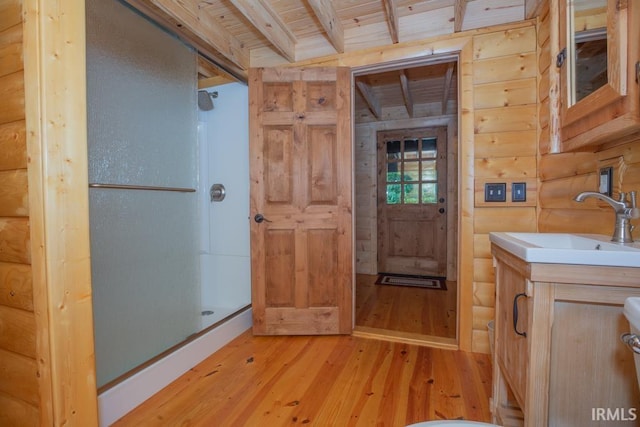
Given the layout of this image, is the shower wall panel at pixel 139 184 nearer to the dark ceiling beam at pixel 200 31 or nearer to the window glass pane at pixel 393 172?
the dark ceiling beam at pixel 200 31

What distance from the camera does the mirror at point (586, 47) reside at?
1.00m

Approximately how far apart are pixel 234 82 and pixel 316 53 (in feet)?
2.61

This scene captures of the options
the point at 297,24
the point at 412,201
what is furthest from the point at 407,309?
the point at 297,24

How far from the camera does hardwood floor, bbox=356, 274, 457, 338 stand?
233 centimetres

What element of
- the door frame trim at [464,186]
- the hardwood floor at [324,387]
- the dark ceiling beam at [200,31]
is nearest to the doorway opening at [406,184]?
the door frame trim at [464,186]

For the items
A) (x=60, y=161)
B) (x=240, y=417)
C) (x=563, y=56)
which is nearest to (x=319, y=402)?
(x=240, y=417)

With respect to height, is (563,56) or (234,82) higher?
(234,82)

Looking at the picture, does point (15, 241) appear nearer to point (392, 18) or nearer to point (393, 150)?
point (392, 18)

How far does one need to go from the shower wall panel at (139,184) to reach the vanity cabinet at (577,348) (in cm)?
175

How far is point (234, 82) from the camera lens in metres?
2.59

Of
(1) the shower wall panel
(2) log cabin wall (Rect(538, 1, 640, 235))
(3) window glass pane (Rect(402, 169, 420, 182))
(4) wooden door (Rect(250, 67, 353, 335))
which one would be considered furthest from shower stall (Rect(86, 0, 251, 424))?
(3) window glass pane (Rect(402, 169, 420, 182))

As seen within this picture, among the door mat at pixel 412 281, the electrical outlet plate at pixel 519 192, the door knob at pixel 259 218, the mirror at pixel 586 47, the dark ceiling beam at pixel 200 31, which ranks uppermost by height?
the dark ceiling beam at pixel 200 31

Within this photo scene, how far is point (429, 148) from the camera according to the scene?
3.91 m

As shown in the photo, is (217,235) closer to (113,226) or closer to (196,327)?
(196,327)
